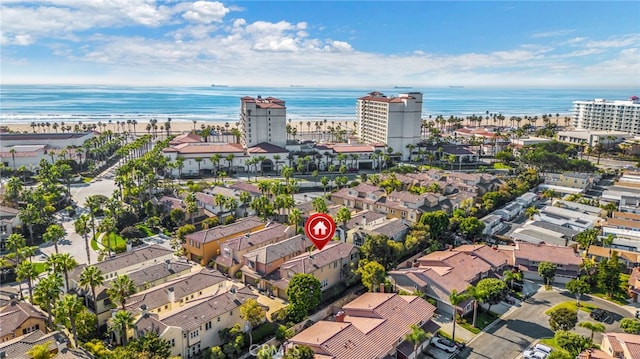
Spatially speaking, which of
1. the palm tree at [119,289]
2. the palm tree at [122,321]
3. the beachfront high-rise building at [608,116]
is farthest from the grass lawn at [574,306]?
the beachfront high-rise building at [608,116]

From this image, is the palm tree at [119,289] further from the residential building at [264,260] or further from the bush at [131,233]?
the bush at [131,233]

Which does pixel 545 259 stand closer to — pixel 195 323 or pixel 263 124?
pixel 195 323

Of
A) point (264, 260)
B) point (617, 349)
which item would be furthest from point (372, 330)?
point (617, 349)

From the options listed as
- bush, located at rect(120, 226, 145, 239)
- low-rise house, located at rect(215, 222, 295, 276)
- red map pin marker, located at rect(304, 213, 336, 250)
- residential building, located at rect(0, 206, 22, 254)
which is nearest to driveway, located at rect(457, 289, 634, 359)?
red map pin marker, located at rect(304, 213, 336, 250)

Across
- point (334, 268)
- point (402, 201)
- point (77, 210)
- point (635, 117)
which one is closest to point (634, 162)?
point (635, 117)

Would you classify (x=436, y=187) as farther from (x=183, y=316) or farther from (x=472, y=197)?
(x=183, y=316)
